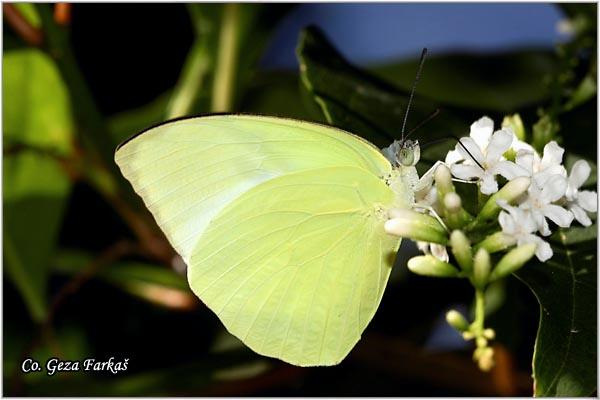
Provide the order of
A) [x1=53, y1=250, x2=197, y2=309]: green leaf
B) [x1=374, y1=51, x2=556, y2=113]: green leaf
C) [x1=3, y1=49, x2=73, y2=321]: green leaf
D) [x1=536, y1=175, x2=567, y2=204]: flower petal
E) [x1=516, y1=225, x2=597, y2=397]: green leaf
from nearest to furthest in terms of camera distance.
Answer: [x1=516, y1=225, x2=597, y2=397]: green leaf
[x1=536, y1=175, x2=567, y2=204]: flower petal
[x1=53, y1=250, x2=197, y2=309]: green leaf
[x1=3, y1=49, x2=73, y2=321]: green leaf
[x1=374, y1=51, x2=556, y2=113]: green leaf

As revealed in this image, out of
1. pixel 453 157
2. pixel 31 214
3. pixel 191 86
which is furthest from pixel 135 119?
pixel 453 157

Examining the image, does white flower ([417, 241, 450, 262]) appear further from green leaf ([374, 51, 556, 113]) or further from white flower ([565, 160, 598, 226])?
green leaf ([374, 51, 556, 113])

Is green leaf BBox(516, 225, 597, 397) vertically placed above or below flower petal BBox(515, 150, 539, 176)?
below

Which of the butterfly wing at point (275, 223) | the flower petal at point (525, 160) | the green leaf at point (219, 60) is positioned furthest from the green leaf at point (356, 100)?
the green leaf at point (219, 60)

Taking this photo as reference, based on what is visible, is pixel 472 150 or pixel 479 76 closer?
pixel 472 150

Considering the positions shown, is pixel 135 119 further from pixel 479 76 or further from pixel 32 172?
pixel 479 76

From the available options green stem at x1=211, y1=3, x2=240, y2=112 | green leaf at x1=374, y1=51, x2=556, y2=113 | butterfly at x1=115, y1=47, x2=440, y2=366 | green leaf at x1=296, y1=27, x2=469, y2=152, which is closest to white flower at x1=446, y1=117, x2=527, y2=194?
butterfly at x1=115, y1=47, x2=440, y2=366

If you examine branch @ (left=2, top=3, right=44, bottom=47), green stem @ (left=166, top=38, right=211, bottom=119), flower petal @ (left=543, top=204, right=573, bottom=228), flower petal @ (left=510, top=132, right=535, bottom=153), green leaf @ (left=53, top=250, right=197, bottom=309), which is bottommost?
green leaf @ (left=53, top=250, right=197, bottom=309)
